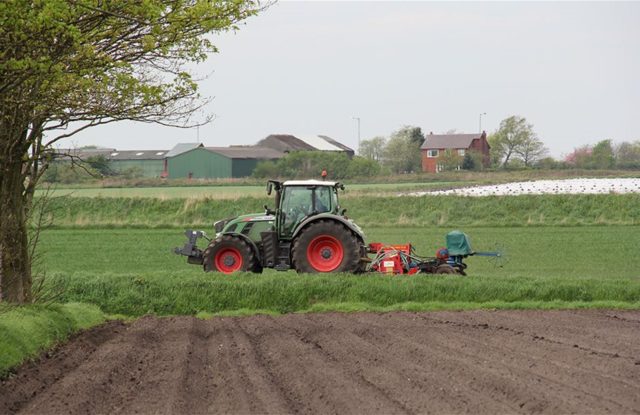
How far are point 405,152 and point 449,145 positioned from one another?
4787 millimetres

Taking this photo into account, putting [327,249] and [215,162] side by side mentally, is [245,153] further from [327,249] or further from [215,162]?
[327,249]

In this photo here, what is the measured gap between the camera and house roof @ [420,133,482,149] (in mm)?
100688

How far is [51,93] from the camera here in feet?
44.2

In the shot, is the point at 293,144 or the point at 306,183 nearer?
the point at 306,183

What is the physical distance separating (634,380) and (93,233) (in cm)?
3187

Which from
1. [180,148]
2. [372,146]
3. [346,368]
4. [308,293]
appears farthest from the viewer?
[372,146]

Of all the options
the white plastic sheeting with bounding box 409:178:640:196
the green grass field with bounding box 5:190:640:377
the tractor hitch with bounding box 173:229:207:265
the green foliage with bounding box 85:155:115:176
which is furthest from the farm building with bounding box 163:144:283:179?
the green foliage with bounding box 85:155:115:176

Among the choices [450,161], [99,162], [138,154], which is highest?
[138,154]

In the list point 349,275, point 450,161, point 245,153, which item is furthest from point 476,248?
point 450,161

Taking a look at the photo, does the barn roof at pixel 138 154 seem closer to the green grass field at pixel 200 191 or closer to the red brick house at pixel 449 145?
the red brick house at pixel 449 145

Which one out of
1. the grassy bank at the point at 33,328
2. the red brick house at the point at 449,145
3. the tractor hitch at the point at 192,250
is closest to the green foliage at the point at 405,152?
the red brick house at the point at 449,145

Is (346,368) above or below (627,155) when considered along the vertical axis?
below

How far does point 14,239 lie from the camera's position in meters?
15.9

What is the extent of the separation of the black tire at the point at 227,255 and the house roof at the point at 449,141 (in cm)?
7918
